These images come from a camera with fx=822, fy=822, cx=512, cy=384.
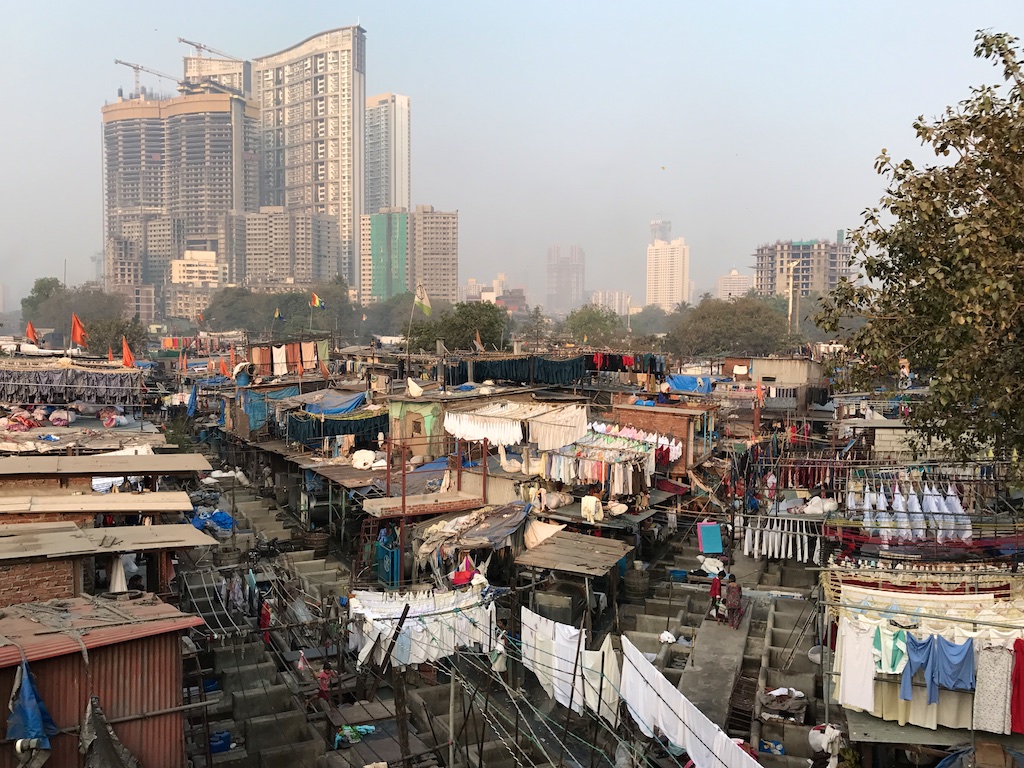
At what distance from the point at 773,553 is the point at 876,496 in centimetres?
279

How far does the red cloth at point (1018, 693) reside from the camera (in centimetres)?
795

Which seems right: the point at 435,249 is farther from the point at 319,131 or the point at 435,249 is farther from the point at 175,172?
the point at 175,172

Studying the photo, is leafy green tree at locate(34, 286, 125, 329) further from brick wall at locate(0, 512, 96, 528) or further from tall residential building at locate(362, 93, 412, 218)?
tall residential building at locate(362, 93, 412, 218)

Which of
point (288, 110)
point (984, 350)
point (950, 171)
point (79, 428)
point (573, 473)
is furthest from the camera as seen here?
point (288, 110)

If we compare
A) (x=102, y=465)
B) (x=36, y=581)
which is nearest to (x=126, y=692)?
(x=36, y=581)

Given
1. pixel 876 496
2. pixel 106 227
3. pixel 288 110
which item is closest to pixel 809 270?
pixel 288 110

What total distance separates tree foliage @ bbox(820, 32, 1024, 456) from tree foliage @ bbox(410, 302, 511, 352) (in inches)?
1550

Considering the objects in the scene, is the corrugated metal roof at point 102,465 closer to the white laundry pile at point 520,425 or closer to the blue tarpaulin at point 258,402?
the white laundry pile at point 520,425

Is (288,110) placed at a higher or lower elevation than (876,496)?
higher

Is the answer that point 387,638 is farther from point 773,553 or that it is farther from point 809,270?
point 809,270

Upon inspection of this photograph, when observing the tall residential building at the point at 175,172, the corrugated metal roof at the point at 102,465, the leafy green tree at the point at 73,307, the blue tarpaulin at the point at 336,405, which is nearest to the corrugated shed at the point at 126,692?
the corrugated metal roof at the point at 102,465

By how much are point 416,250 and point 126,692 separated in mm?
144163

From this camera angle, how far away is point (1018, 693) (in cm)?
797

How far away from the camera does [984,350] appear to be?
28.8 ft
